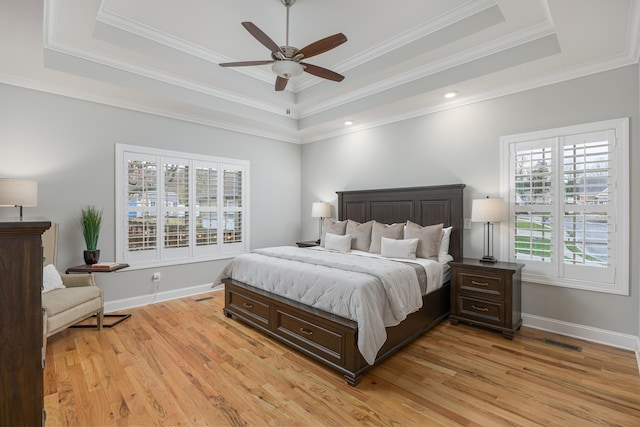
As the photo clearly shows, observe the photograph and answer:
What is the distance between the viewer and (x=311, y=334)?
272 cm

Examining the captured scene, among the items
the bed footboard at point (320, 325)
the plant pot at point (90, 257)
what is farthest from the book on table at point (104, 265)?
the bed footboard at point (320, 325)

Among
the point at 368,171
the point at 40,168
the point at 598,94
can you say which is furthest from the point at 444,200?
the point at 40,168

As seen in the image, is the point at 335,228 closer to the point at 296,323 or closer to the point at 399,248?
the point at 399,248

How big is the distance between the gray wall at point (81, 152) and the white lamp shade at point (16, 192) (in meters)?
0.54

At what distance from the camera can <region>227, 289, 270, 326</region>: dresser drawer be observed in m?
3.23

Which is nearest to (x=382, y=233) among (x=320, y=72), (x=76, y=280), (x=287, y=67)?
(x=320, y=72)

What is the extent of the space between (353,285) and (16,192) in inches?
133

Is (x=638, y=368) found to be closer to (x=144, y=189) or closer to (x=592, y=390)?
(x=592, y=390)

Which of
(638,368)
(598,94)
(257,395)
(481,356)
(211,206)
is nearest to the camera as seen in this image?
(257,395)

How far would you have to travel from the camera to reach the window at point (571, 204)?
297 centimetres

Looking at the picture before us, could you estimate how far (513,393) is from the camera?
225cm

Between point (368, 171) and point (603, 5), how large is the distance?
10.7ft

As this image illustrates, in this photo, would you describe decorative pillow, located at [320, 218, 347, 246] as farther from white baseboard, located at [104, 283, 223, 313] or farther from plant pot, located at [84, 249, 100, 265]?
plant pot, located at [84, 249, 100, 265]

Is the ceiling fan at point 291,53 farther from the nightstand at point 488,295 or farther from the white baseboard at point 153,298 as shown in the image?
the white baseboard at point 153,298
